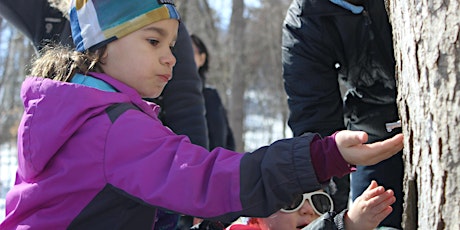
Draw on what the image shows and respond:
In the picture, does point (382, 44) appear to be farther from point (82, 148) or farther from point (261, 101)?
point (261, 101)

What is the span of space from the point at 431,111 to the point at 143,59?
3.02 ft

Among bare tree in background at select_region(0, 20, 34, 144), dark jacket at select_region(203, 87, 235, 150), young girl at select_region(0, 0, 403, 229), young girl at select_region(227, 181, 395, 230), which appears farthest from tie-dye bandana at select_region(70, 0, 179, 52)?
bare tree in background at select_region(0, 20, 34, 144)

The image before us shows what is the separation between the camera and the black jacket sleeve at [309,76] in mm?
2967

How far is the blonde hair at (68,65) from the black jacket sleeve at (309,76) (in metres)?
1.02

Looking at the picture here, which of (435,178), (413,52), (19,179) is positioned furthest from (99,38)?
(435,178)

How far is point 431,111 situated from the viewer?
64.6 inches

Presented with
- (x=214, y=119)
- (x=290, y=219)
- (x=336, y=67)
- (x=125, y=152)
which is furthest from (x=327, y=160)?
(x=214, y=119)

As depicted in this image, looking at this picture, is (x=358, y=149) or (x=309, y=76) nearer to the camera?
(x=358, y=149)

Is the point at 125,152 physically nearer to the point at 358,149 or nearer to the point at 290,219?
the point at 358,149

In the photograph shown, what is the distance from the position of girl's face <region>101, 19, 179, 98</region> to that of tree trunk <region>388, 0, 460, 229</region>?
2.45 ft

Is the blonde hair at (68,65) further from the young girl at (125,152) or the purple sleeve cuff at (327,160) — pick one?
the purple sleeve cuff at (327,160)

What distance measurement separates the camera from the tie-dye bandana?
7.22 ft

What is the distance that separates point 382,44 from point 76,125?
4.66ft

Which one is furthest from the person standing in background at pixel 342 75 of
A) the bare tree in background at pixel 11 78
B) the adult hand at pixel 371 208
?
the bare tree in background at pixel 11 78
